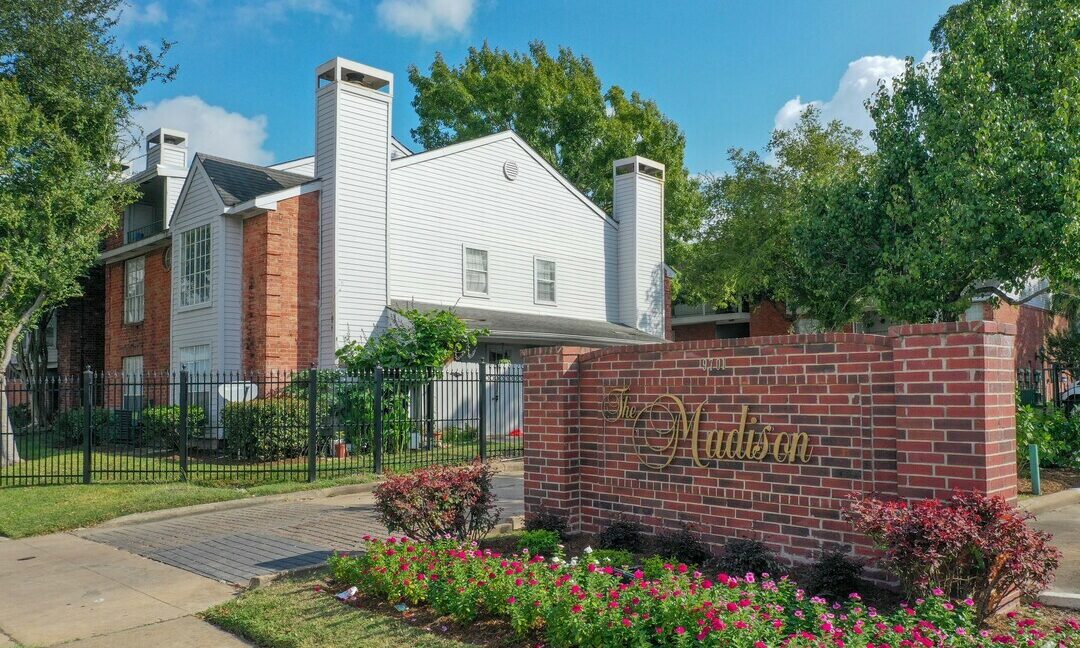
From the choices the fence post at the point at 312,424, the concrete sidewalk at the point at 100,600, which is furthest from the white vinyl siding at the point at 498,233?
the concrete sidewalk at the point at 100,600

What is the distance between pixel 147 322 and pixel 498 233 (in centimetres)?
1021

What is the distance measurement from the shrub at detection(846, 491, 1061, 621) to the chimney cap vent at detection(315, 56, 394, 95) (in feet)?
57.7

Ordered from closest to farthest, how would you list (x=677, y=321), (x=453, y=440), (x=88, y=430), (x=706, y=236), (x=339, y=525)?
(x=339, y=525), (x=88, y=430), (x=453, y=440), (x=706, y=236), (x=677, y=321)

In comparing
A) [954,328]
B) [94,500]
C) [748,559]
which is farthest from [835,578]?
[94,500]

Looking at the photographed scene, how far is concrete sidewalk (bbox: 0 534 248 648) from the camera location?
6.42 m

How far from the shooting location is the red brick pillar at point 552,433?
27.7ft

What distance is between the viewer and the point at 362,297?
2025 centimetres

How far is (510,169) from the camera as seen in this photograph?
80.5 ft

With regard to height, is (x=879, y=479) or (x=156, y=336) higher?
(x=156, y=336)

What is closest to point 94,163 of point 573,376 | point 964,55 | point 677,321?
point 573,376

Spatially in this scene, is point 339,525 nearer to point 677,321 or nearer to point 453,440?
point 453,440

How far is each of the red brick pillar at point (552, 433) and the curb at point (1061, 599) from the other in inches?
158

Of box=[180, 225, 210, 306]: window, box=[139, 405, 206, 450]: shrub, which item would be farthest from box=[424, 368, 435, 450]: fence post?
box=[180, 225, 210, 306]: window

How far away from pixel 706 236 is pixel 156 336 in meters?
18.6
